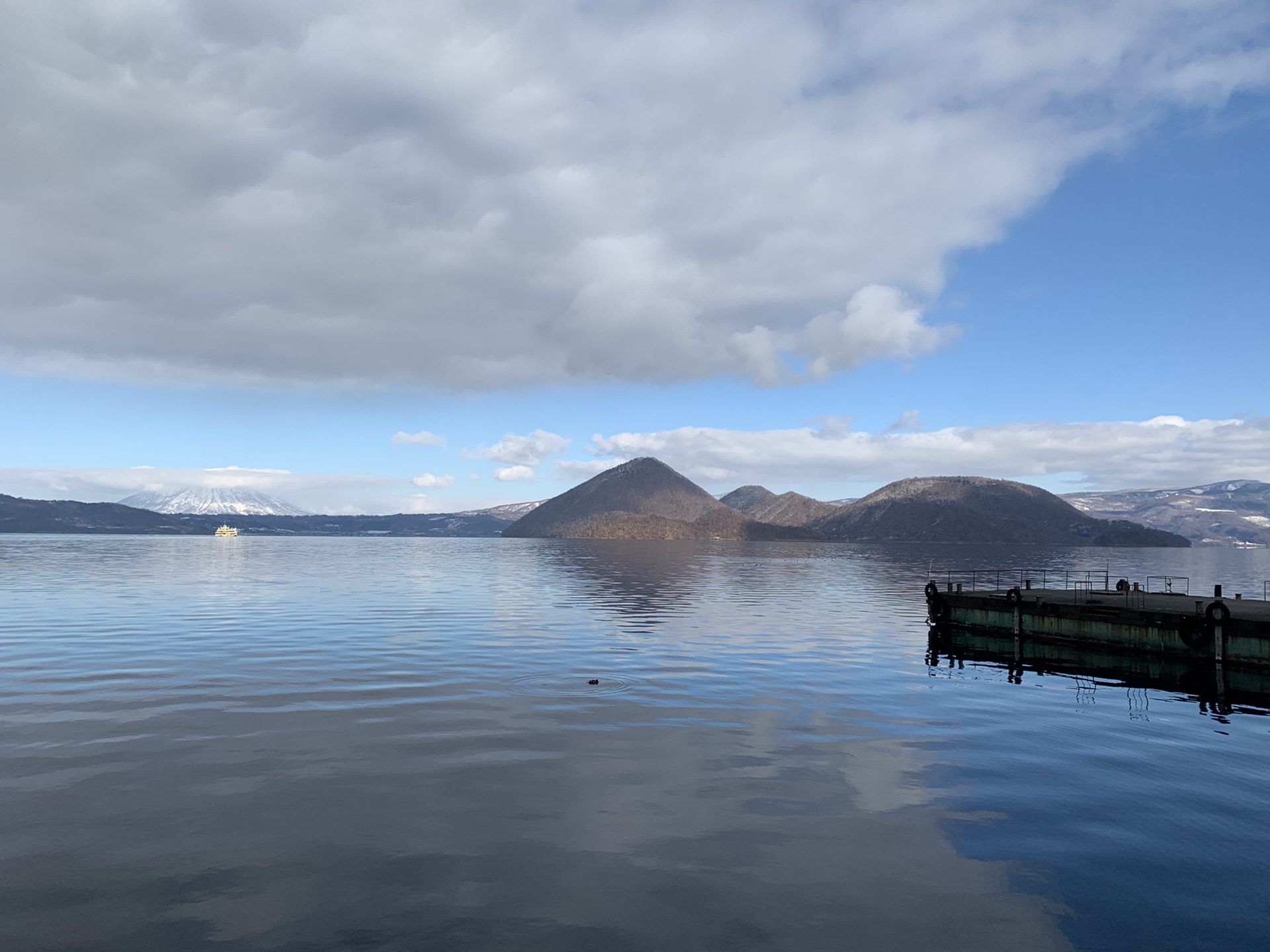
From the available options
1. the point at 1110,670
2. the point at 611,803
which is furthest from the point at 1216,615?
the point at 611,803

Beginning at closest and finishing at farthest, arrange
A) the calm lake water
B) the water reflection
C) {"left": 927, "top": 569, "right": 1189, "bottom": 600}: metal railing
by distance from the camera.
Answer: the calm lake water
the water reflection
{"left": 927, "top": 569, "right": 1189, "bottom": 600}: metal railing

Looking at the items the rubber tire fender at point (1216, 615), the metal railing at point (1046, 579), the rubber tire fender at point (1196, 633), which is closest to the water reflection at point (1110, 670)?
the rubber tire fender at point (1196, 633)

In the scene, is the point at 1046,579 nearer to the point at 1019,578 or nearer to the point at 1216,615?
the point at 1019,578

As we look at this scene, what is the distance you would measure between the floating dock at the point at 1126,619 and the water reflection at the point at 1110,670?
0.66 meters

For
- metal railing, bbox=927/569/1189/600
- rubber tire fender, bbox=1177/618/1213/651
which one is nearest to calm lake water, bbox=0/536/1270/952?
rubber tire fender, bbox=1177/618/1213/651

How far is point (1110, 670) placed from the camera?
45.5m

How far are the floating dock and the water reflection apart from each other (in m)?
0.66

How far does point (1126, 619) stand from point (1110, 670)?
5.79 meters

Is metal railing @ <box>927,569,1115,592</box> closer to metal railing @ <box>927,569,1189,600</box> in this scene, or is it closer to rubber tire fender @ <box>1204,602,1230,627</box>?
metal railing @ <box>927,569,1189,600</box>

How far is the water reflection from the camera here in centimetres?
3634

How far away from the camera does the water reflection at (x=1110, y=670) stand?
36.3 m

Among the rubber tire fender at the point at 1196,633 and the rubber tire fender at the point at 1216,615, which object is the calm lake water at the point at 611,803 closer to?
the rubber tire fender at the point at 1216,615

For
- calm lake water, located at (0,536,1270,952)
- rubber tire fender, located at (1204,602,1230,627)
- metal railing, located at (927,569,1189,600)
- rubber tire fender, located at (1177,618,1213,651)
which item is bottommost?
calm lake water, located at (0,536,1270,952)

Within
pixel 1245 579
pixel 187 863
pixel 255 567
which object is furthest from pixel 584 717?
pixel 1245 579
